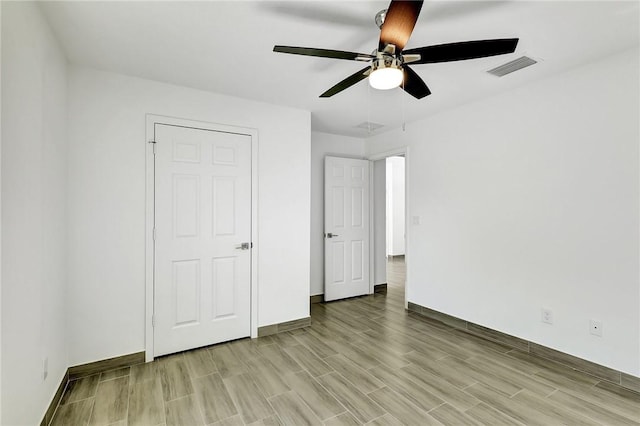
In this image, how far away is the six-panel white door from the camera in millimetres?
2855

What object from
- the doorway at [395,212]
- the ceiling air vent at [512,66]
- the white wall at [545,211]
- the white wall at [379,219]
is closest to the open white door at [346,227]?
the white wall at [379,219]

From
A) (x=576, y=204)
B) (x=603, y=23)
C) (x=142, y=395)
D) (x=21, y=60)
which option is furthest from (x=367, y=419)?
(x=603, y=23)

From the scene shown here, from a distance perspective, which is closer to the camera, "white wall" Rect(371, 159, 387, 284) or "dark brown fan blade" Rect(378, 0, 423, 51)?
"dark brown fan blade" Rect(378, 0, 423, 51)

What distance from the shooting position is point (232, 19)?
1935mm

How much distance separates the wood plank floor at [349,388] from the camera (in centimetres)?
200

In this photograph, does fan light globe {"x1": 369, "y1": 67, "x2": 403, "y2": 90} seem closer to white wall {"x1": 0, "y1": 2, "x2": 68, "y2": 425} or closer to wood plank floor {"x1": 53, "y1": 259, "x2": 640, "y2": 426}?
white wall {"x1": 0, "y1": 2, "x2": 68, "y2": 425}

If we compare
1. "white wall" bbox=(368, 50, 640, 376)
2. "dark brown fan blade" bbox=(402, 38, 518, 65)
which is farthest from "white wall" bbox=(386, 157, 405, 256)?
"dark brown fan blade" bbox=(402, 38, 518, 65)

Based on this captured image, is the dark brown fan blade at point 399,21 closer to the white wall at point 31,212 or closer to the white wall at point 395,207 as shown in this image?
the white wall at point 31,212

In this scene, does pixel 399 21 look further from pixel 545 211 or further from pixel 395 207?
pixel 395 207

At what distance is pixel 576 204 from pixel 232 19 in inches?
120

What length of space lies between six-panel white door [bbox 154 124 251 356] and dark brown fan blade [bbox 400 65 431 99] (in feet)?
5.83

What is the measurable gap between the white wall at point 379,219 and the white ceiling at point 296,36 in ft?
7.31

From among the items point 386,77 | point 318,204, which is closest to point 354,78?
point 386,77

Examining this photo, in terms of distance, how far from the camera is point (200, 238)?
119 inches
